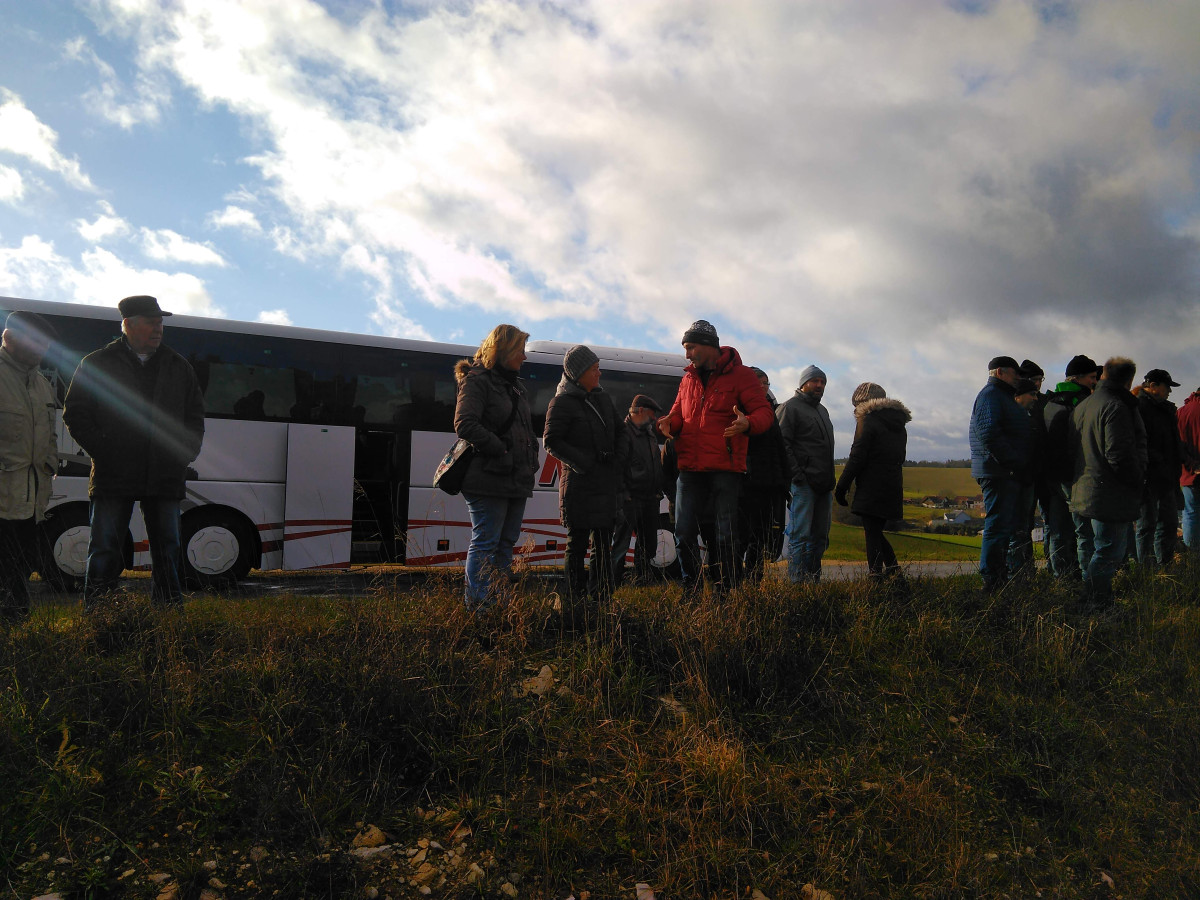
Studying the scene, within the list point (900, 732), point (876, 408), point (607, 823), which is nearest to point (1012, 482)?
point (876, 408)

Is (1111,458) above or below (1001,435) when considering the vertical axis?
below

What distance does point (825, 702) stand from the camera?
128 inches

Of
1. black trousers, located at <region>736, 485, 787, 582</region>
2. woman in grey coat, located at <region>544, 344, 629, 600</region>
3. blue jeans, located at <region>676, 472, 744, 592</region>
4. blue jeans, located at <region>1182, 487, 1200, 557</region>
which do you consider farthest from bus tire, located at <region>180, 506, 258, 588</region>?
blue jeans, located at <region>1182, 487, 1200, 557</region>

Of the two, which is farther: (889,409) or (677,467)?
(889,409)

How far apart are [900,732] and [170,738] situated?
287cm

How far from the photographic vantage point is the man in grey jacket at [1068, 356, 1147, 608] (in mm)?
5047

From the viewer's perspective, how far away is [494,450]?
4.31m

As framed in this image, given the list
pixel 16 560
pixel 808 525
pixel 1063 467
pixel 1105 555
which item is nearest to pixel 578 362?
pixel 808 525

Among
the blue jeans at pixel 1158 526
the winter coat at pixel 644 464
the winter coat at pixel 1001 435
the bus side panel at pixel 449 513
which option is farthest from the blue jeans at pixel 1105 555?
the bus side panel at pixel 449 513

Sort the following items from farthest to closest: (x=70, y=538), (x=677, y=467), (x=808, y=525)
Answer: (x=70, y=538) → (x=808, y=525) → (x=677, y=467)

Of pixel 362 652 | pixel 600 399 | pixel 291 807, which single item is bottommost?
pixel 291 807

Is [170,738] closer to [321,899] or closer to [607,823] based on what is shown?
[321,899]

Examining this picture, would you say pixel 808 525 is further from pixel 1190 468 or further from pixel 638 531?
pixel 1190 468

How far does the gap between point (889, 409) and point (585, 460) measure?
8.41 feet
